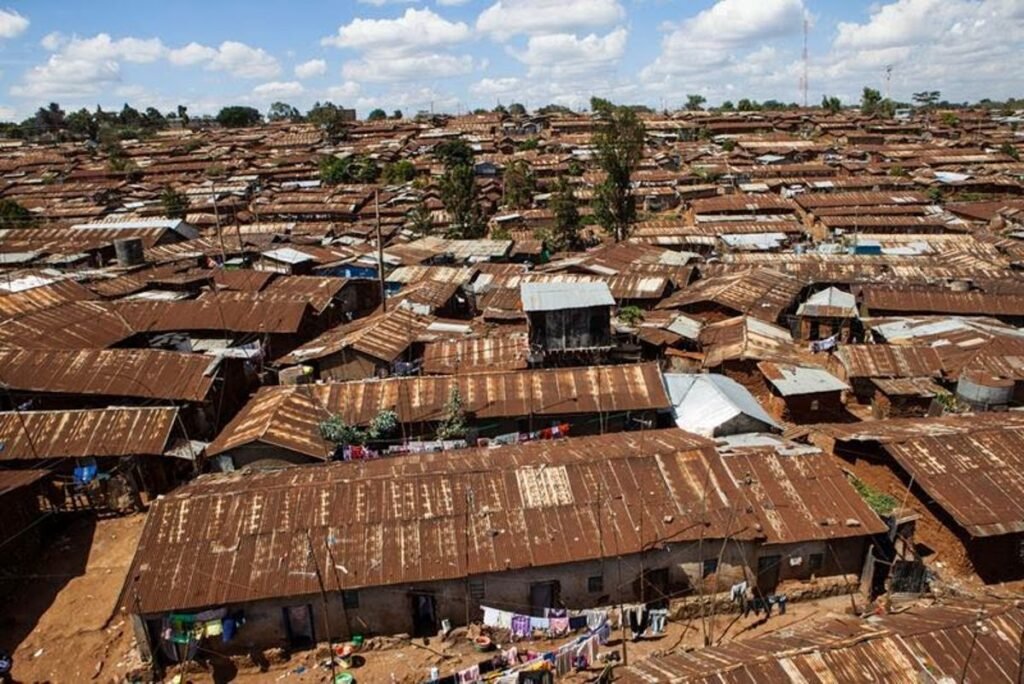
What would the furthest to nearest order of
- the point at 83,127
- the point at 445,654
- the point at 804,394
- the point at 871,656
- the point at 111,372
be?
the point at 83,127 → the point at 111,372 → the point at 804,394 → the point at 445,654 → the point at 871,656

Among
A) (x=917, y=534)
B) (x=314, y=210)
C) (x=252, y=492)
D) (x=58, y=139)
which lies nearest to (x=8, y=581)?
(x=252, y=492)

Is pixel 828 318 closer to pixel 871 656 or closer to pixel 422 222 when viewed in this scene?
pixel 871 656

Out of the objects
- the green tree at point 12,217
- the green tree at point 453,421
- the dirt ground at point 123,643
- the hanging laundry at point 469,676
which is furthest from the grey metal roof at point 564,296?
the green tree at point 12,217

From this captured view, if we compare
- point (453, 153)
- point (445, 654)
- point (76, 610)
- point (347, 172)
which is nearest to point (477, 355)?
point (445, 654)

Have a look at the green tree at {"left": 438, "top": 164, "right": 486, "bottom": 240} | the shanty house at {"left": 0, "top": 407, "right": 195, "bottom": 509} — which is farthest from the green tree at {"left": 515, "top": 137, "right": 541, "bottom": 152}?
the shanty house at {"left": 0, "top": 407, "right": 195, "bottom": 509}

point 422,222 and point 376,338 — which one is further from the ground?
point 422,222

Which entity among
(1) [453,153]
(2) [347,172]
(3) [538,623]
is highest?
(1) [453,153]

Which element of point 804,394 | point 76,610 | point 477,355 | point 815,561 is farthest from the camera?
point 477,355
